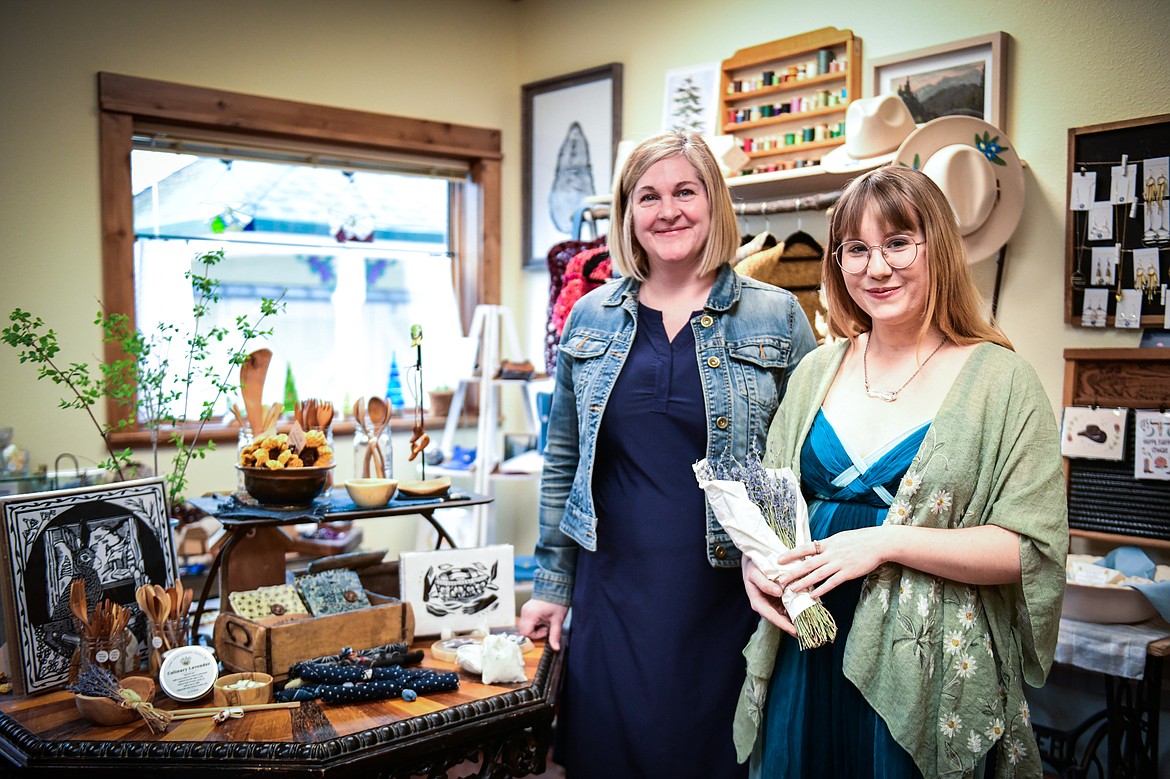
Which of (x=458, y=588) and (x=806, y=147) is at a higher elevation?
(x=806, y=147)

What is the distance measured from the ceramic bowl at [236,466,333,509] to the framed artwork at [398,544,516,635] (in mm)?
263

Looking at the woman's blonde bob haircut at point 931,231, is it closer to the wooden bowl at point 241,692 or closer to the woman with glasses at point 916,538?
the woman with glasses at point 916,538

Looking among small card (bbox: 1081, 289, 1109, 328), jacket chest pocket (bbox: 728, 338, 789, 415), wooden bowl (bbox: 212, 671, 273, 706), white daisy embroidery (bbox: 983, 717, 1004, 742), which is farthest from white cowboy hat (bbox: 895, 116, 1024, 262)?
wooden bowl (bbox: 212, 671, 273, 706)

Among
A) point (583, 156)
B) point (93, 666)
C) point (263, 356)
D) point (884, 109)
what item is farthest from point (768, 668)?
point (583, 156)

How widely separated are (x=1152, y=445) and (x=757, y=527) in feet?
5.85

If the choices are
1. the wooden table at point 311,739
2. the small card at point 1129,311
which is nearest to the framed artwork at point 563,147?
the small card at point 1129,311

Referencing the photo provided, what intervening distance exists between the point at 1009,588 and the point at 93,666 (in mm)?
1634

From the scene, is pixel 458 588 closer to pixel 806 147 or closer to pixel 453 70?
pixel 806 147

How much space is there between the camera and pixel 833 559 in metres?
1.38

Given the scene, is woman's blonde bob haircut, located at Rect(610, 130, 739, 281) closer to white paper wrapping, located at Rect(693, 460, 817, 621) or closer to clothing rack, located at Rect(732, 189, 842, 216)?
white paper wrapping, located at Rect(693, 460, 817, 621)

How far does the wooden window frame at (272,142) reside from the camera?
3.65 m

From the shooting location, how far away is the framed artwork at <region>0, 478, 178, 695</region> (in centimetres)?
183

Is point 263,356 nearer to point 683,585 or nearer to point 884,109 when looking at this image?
point 683,585

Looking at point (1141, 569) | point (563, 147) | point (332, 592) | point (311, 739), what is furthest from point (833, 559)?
point (563, 147)
